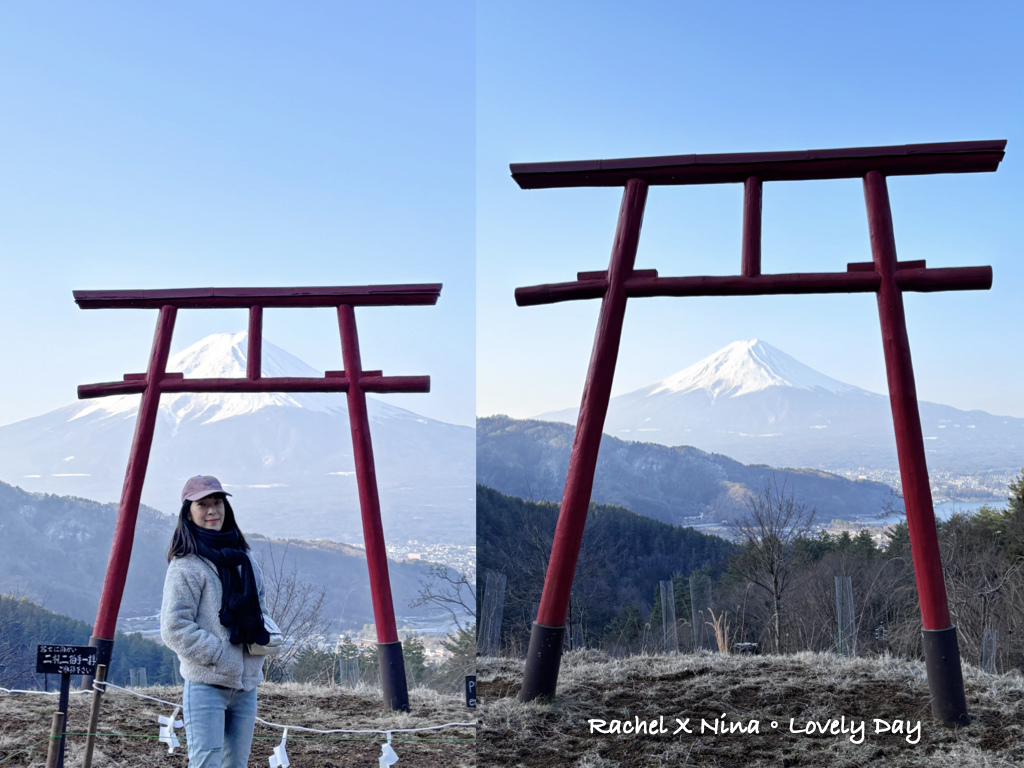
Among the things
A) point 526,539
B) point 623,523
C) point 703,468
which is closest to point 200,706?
point 526,539

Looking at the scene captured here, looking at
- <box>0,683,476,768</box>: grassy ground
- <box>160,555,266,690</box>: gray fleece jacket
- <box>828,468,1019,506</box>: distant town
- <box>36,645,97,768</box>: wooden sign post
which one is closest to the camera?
<box>160,555,266,690</box>: gray fleece jacket

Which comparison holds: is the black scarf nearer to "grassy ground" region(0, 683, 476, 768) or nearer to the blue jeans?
the blue jeans

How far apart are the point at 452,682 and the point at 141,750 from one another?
24.8 feet

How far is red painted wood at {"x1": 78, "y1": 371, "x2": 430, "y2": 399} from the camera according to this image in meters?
5.59

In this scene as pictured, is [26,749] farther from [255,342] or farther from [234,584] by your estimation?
[255,342]

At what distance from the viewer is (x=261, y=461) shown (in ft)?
78.5

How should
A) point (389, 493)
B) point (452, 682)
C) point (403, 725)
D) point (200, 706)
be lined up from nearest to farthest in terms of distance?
point (200, 706) → point (403, 725) → point (452, 682) → point (389, 493)

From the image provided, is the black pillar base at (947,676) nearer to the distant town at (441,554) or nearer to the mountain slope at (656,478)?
A: the distant town at (441,554)

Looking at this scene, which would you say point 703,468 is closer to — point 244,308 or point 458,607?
point 458,607

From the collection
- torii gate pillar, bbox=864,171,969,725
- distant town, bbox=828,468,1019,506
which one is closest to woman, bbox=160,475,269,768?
torii gate pillar, bbox=864,171,969,725

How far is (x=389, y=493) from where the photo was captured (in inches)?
781

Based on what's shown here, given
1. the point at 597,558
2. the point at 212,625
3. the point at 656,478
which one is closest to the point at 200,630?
the point at 212,625

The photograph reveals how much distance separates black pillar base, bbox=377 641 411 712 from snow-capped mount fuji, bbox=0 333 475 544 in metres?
10.9

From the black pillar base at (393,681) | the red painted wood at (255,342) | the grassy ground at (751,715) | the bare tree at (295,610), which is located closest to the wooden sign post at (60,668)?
the grassy ground at (751,715)
